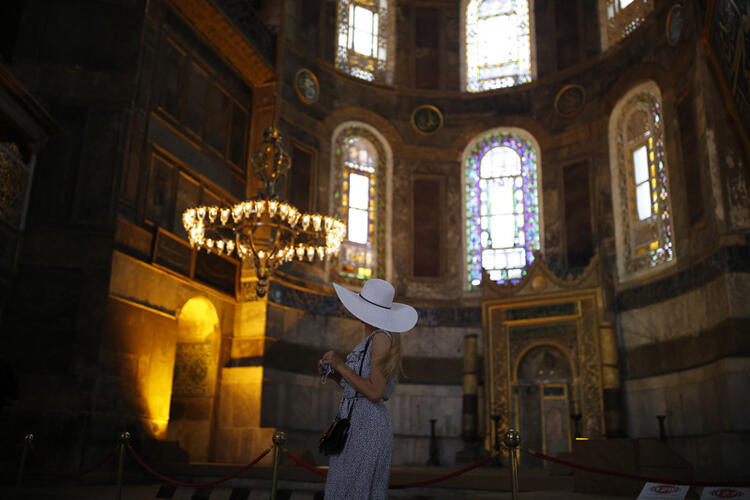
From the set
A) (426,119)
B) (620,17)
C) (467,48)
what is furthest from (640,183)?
(467,48)

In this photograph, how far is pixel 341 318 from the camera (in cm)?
1319

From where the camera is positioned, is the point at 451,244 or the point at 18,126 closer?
the point at 18,126

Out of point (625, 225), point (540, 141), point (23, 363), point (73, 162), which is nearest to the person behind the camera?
point (23, 363)

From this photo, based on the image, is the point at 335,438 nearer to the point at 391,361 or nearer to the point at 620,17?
the point at 391,361

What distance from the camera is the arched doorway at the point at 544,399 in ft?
39.3

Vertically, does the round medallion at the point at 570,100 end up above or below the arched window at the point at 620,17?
below

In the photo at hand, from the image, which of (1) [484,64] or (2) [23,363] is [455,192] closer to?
(1) [484,64]

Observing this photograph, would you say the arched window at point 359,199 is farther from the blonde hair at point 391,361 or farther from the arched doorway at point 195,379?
the blonde hair at point 391,361

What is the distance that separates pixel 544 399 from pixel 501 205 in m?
4.51

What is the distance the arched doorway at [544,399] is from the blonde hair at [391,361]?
31.6 ft

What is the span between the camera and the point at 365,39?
15.8m

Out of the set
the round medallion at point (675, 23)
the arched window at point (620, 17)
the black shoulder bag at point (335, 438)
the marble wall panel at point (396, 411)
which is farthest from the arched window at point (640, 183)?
the black shoulder bag at point (335, 438)

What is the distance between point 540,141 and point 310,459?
8.32m

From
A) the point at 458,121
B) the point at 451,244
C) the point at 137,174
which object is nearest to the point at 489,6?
the point at 458,121
